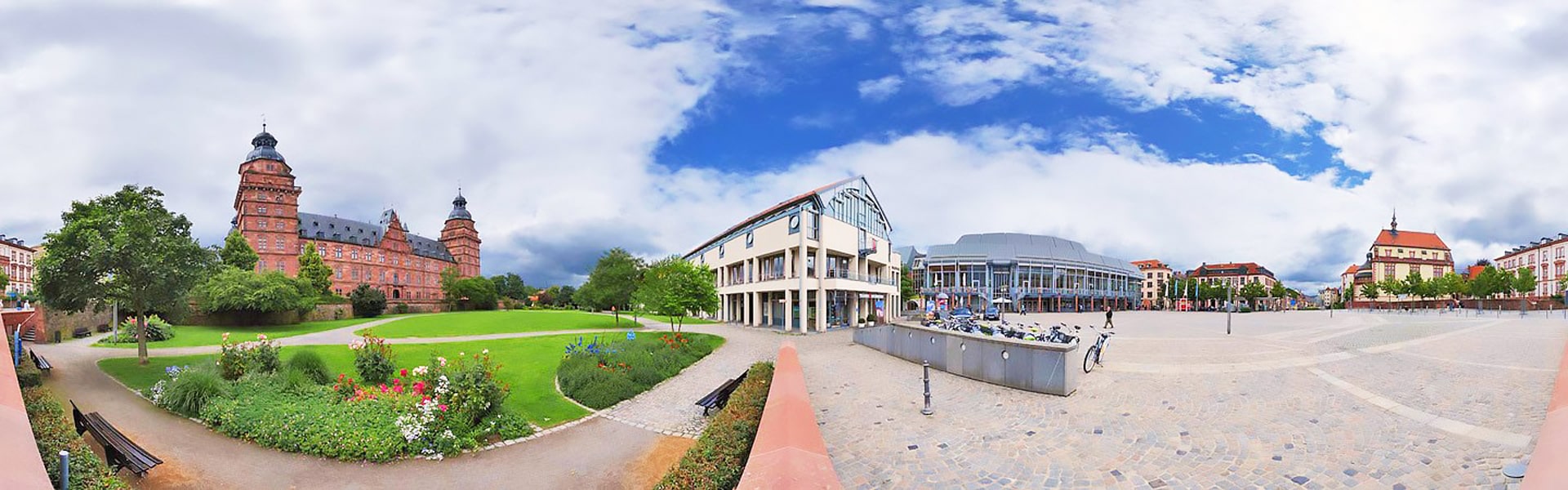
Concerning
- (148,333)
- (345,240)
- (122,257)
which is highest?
(345,240)

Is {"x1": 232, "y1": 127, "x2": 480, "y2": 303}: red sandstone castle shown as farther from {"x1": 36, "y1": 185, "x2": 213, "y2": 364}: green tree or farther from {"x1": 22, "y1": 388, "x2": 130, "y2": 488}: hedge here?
{"x1": 22, "y1": 388, "x2": 130, "y2": 488}: hedge

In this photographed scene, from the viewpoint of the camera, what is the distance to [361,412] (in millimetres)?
9984

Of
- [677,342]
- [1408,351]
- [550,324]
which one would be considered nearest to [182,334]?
[550,324]

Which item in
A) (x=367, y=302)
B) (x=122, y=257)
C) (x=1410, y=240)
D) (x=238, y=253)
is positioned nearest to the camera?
(x=122, y=257)

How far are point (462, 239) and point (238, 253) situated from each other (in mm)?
56630

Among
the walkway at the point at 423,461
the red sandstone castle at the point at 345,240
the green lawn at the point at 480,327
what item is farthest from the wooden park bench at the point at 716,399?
the red sandstone castle at the point at 345,240

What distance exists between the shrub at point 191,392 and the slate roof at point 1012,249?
250 ft

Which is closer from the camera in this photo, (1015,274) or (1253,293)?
(1015,274)

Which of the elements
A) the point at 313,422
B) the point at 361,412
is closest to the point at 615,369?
the point at 361,412

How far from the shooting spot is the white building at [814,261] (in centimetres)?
3575

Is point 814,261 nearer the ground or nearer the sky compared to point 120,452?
nearer the sky

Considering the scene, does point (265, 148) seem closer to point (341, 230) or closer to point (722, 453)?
point (341, 230)

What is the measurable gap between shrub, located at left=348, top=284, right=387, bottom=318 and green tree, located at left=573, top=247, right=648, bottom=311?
29.0 meters

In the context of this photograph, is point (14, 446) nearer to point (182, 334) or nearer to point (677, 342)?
point (677, 342)
